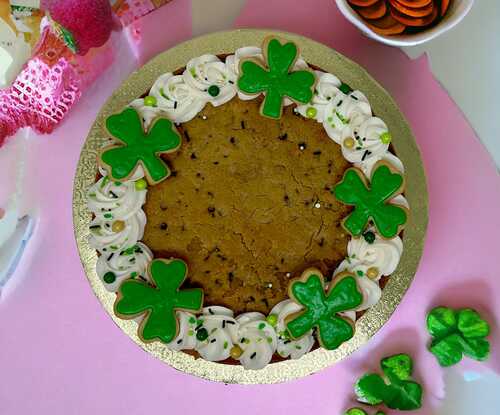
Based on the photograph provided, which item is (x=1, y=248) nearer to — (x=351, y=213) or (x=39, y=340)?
(x=39, y=340)

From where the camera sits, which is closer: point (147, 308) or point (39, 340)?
point (147, 308)

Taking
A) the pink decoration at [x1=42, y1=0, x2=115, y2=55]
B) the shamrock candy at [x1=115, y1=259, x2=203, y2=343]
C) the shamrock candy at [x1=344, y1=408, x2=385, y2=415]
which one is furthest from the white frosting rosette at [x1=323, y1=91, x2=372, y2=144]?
the shamrock candy at [x1=344, y1=408, x2=385, y2=415]

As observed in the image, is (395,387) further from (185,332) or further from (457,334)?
(185,332)

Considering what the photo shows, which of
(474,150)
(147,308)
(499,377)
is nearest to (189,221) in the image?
(147,308)

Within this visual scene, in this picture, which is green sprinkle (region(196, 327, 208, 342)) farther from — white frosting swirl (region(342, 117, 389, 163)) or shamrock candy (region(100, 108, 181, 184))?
white frosting swirl (region(342, 117, 389, 163))

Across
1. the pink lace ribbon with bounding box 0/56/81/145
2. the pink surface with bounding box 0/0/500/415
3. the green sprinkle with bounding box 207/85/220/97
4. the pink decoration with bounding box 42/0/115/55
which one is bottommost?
the pink surface with bounding box 0/0/500/415

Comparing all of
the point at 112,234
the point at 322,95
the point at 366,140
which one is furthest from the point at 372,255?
the point at 112,234
